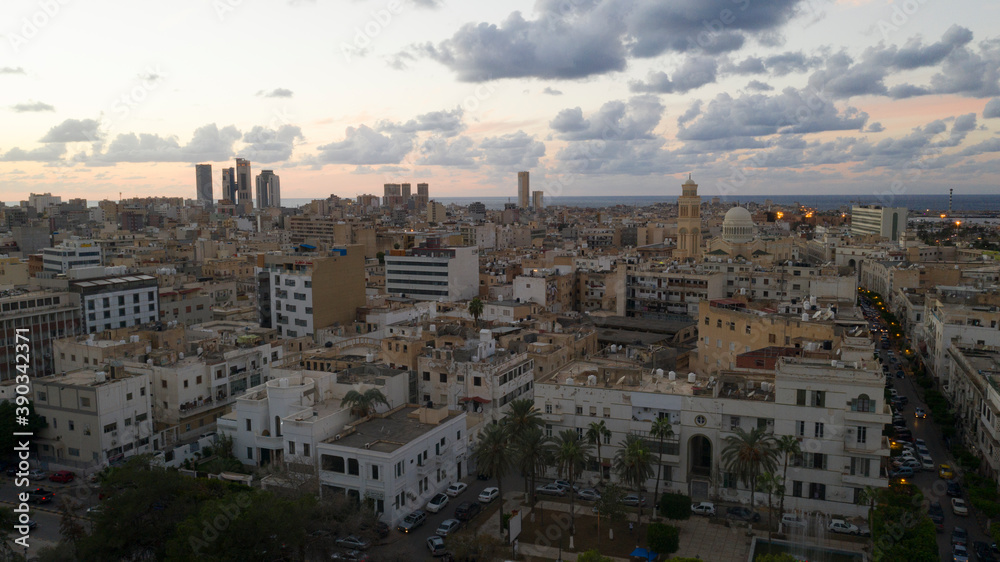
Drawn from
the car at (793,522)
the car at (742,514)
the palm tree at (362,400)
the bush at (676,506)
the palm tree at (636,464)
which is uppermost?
the palm tree at (362,400)

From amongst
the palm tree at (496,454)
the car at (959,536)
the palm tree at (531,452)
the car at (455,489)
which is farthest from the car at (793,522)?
the car at (455,489)

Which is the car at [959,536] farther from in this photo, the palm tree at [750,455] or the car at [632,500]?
the car at [632,500]

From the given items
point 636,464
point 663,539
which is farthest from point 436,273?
point 663,539

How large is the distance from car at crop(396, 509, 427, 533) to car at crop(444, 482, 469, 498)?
11.9 ft

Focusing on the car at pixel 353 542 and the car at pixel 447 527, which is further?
the car at pixel 447 527

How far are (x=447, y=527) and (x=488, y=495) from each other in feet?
16.0

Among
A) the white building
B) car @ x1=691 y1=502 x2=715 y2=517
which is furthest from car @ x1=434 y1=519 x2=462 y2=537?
the white building

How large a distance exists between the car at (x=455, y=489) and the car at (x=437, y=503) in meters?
1.26

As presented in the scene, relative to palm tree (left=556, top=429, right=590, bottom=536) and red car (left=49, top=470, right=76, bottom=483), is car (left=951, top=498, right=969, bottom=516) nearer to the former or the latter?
palm tree (left=556, top=429, right=590, bottom=536)

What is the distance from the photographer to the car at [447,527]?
3769cm

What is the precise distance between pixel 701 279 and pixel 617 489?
172 ft

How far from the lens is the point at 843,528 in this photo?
3719 centimetres

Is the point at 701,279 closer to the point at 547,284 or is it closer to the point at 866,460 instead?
the point at 547,284

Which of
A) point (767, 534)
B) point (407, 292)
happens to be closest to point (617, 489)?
point (767, 534)
